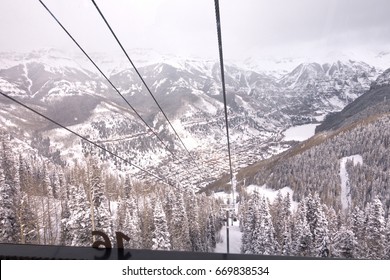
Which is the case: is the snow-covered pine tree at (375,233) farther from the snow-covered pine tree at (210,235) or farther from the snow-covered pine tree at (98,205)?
the snow-covered pine tree at (98,205)

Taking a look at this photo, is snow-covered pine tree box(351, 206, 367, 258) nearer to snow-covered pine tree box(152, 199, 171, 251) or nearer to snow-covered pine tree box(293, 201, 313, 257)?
snow-covered pine tree box(293, 201, 313, 257)

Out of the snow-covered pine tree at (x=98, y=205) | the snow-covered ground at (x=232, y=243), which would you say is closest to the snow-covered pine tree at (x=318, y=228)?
the snow-covered pine tree at (x=98, y=205)

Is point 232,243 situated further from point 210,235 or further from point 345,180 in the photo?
point 345,180

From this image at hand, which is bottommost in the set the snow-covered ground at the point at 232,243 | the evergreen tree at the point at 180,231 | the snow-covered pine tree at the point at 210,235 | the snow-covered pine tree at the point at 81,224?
the snow-covered ground at the point at 232,243

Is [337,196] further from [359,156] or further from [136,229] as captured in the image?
[136,229]

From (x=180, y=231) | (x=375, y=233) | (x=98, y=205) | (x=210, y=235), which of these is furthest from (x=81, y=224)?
(x=210, y=235)
